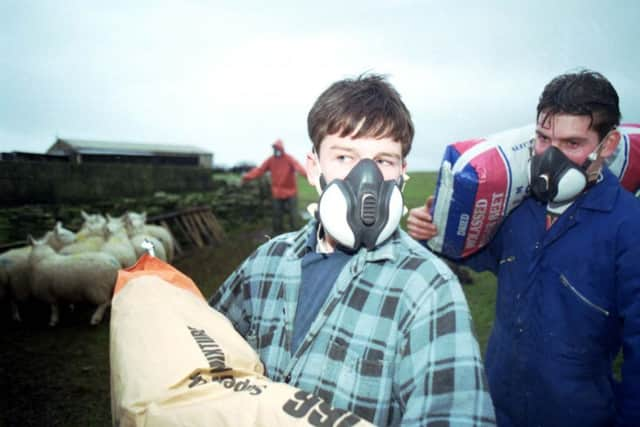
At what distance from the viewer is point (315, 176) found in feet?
5.29

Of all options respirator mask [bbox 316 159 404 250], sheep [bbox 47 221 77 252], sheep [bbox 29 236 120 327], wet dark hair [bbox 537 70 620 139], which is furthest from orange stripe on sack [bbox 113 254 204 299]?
sheep [bbox 47 221 77 252]

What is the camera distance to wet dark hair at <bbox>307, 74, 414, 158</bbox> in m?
1.45

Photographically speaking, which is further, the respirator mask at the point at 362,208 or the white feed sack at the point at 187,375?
the respirator mask at the point at 362,208

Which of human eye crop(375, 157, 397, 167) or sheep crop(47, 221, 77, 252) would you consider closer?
human eye crop(375, 157, 397, 167)

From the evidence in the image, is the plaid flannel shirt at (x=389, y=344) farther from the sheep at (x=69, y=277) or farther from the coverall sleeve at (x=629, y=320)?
the sheep at (x=69, y=277)

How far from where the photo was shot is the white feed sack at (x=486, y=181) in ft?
7.11

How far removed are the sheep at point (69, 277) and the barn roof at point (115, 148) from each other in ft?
4.43

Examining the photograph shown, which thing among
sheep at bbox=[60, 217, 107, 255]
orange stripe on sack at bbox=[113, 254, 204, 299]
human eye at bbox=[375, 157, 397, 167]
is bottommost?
sheep at bbox=[60, 217, 107, 255]

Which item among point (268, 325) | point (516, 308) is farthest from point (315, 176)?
point (516, 308)

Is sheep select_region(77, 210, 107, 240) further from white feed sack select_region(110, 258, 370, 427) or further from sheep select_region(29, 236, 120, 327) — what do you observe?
white feed sack select_region(110, 258, 370, 427)

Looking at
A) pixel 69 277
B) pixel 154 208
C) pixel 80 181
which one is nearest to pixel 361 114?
pixel 69 277

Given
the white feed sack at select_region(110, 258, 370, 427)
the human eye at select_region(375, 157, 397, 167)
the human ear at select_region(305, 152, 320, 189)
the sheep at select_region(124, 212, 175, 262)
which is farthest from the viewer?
the sheep at select_region(124, 212, 175, 262)

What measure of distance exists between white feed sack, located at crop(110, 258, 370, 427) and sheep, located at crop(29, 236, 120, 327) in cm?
428

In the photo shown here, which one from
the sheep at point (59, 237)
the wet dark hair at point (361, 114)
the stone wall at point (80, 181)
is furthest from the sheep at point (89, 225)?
the wet dark hair at point (361, 114)
